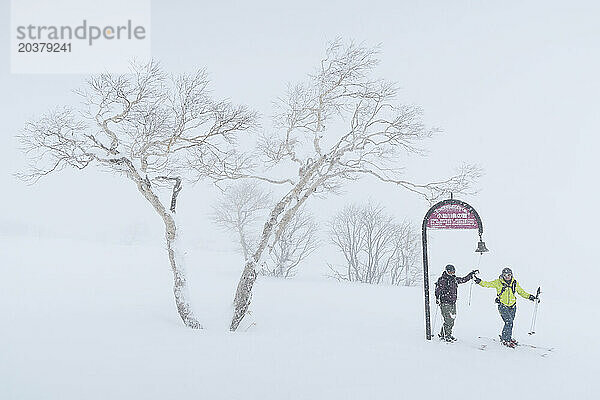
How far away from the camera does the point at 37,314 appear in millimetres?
10141

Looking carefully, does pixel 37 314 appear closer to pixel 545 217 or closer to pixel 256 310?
pixel 256 310

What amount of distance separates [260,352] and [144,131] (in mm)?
6687

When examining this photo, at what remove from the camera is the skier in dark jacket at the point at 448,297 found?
10602 mm

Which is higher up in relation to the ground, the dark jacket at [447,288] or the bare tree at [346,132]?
the bare tree at [346,132]

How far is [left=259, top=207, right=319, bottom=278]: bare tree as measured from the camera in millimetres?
31325

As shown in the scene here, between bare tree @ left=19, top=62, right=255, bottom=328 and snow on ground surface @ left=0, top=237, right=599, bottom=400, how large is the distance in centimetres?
254

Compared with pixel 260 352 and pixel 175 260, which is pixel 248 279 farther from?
pixel 260 352

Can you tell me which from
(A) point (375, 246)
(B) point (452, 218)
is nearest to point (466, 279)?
(B) point (452, 218)

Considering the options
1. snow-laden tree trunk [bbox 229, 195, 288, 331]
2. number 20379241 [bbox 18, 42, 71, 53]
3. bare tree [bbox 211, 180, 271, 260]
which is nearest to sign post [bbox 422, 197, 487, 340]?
snow-laden tree trunk [bbox 229, 195, 288, 331]

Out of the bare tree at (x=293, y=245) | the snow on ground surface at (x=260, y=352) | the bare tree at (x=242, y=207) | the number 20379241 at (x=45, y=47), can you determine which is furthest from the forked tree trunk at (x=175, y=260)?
the bare tree at (x=242, y=207)

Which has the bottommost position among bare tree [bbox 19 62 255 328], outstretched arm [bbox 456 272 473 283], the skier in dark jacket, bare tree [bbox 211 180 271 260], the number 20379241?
the skier in dark jacket

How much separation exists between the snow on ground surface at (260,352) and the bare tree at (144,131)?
254 centimetres

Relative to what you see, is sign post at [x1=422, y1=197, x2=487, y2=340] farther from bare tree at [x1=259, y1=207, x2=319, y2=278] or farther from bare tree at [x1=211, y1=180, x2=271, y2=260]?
bare tree at [x1=211, y1=180, x2=271, y2=260]

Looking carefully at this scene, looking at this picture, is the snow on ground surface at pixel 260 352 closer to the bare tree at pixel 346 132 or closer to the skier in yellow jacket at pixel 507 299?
the skier in yellow jacket at pixel 507 299
